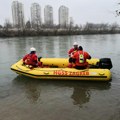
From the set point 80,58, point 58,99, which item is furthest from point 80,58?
point 58,99

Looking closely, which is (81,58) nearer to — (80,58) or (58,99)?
(80,58)

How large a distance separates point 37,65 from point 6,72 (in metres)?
1.69

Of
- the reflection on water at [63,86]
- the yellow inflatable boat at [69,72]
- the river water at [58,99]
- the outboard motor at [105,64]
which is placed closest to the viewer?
the river water at [58,99]

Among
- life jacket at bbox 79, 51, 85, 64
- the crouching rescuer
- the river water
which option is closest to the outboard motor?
the river water

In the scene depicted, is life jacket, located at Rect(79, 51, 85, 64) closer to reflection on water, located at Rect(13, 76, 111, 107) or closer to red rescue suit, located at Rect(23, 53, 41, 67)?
reflection on water, located at Rect(13, 76, 111, 107)

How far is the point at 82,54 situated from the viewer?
644 cm

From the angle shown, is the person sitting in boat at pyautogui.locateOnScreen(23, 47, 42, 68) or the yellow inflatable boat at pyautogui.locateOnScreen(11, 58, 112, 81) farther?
the person sitting in boat at pyautogui.locateOnScreen(23, 47, 42, 68)

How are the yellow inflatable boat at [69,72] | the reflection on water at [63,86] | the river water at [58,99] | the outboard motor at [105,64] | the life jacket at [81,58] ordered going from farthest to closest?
1. the outboard motor at [105,64]
2. the life jacket at [81,58]
3. the yellow inflatable boat at [69,72]
4. the reflection on water at [63,86]
5. the river water at [58,99]

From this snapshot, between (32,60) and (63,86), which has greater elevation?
(32,60)

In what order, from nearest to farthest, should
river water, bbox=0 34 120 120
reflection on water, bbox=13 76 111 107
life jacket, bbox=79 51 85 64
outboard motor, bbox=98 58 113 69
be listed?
1. river water, bbox=0 34 120 120
2. reflection on water, bbox=13 76 111 107
3. life jacket, bbox=79 51 85 64
4. outboard motor, bbox=98 58 113 69

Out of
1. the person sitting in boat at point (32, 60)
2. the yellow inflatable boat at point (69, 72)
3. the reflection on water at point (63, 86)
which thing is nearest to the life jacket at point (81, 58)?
the yellow inflatable boat at point (69, 72)

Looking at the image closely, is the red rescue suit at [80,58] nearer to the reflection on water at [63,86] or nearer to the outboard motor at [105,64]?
the reflection on water at [63,86]

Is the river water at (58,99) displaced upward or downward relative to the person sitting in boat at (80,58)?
downward

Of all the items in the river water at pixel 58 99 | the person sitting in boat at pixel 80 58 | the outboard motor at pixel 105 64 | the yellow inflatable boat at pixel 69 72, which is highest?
the person sitting in boat at pixel 80 58
